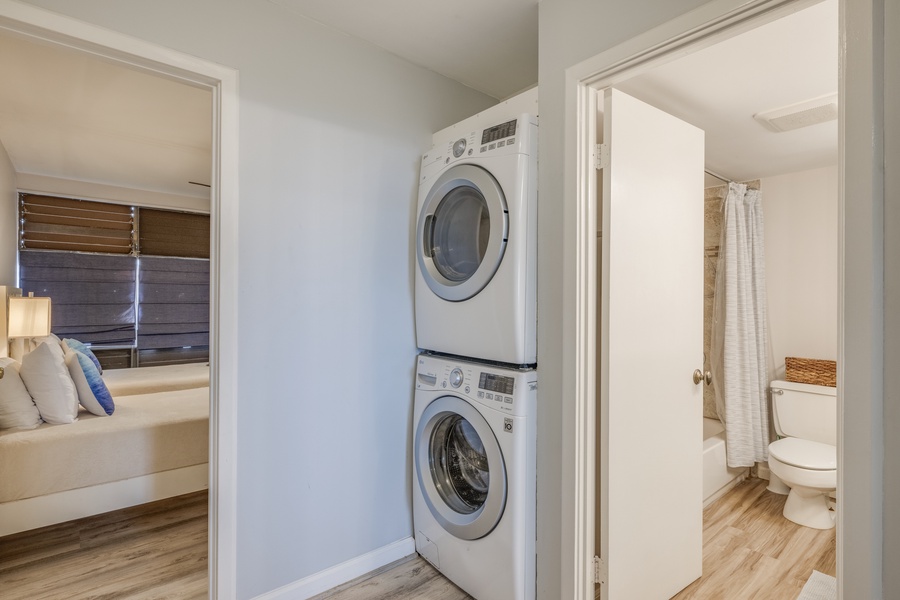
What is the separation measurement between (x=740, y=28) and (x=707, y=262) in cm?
248

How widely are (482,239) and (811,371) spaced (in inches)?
106

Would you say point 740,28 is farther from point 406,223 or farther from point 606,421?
point 406,223

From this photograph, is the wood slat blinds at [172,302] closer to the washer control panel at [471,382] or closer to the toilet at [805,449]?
the washer control panel at [471,382]

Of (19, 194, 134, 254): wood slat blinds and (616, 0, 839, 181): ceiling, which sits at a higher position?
(616, 0, 839, 181): ceiling

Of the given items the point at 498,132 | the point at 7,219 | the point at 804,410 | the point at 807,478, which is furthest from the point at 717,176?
the point at 7,219

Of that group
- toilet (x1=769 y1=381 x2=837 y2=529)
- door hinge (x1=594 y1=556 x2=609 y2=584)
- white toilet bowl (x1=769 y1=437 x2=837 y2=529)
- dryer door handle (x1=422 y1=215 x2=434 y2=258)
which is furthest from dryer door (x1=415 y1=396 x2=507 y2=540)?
white toilet bowl (x1=769 y1=437 x2=837 y2=529)

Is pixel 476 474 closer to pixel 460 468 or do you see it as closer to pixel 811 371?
pixel 460 468

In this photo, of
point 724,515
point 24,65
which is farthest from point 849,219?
point 24,65

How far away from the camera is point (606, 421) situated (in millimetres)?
1619

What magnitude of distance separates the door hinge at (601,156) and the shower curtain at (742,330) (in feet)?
6.38

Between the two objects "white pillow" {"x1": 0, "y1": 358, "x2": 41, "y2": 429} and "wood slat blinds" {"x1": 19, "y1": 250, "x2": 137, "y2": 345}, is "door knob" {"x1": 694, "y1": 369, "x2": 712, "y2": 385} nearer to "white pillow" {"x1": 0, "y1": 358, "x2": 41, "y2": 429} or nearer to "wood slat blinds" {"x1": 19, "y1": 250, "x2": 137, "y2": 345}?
"white pillow" {"x1": 0, "y1": 358, "x2": 41, "y2": 429}

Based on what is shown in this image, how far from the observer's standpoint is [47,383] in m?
2.42

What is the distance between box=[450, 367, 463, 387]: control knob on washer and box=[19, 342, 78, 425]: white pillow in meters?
2.16

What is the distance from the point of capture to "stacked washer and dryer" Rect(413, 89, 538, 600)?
1.67 meters
